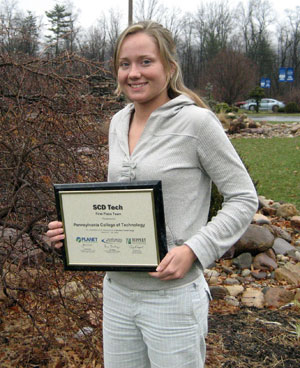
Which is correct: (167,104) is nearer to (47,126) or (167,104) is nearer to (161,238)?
(161,238)

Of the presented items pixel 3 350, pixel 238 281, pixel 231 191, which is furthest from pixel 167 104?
pixel 238 281

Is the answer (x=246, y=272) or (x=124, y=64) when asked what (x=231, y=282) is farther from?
(x=124, y=64)

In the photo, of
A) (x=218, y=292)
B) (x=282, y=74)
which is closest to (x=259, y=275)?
(x=218, y=292)

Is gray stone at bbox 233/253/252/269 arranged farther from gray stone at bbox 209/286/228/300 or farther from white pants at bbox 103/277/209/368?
white pants at bbox 103/277/209/368

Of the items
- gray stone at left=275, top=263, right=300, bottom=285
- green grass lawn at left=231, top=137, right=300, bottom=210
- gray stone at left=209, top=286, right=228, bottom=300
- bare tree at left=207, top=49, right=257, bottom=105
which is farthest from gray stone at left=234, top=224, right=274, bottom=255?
bare tree at left=207, top=49, right=257, bottom=105

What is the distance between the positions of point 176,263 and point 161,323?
0.25 meters

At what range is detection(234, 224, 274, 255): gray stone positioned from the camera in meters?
5.85

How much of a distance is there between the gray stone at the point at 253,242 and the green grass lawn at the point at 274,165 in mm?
2067

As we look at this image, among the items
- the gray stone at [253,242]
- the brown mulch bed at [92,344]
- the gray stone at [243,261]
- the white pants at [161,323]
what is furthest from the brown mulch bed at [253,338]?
the white pants at [161,323]

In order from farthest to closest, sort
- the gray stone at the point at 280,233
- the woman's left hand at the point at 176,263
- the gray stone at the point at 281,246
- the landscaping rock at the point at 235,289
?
the gray stone at the point at 280,233
the gray stone at the point at 281,246
the landscaping rock at the point at 235,289
the woman's left hand at the point at 176,263

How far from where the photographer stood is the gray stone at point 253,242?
5848 millimetres

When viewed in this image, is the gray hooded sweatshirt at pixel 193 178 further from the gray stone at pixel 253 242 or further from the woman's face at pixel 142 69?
the gray stone at pixel 253 242

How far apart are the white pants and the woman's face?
0.73 metres

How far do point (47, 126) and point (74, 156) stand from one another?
0.29m
